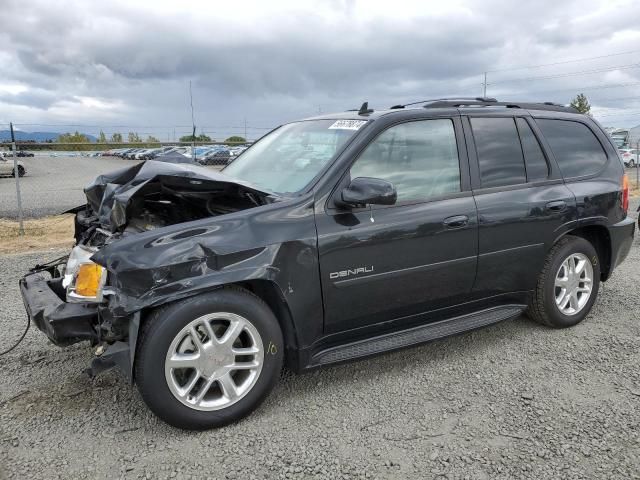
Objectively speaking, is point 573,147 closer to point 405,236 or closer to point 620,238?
point 620,238

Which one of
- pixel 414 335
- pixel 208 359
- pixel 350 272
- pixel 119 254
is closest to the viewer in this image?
pixel 119 254

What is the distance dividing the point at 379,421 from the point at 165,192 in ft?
6.04

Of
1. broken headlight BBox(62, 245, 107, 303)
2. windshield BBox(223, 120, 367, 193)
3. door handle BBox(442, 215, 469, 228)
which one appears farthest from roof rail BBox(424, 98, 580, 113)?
broken headlight BBox(62, 245, 107, 303)

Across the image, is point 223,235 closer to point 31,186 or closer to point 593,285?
point 593,285

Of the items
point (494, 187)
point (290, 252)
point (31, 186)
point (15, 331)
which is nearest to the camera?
point (290, 252)

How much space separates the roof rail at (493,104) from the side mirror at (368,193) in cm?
109

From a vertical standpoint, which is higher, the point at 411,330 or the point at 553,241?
the point at 553,241

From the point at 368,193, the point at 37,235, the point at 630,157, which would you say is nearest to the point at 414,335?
the point at 368,193

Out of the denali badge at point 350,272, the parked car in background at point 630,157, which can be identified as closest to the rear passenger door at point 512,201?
the denali badge at point 350,272

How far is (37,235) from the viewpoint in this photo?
30.6 ft

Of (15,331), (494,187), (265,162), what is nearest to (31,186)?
(15,331)

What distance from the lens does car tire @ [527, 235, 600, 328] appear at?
414cm

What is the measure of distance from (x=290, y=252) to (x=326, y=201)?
396mm

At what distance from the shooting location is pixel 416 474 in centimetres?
255
